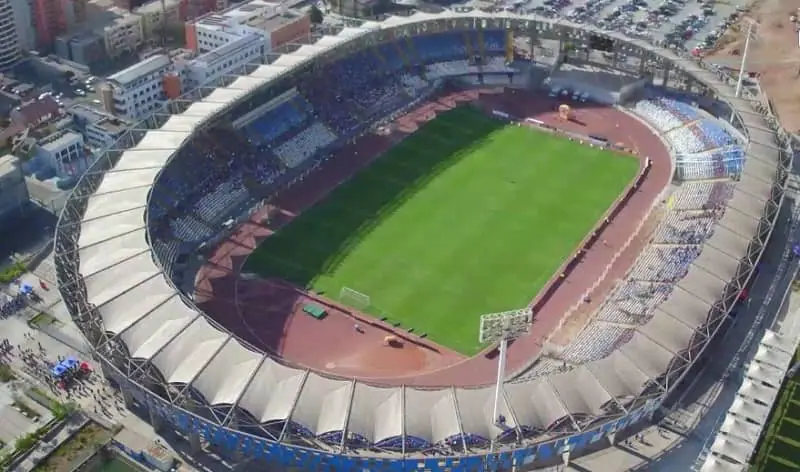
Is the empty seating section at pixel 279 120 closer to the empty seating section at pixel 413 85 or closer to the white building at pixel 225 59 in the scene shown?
the white building at pixel 225 59

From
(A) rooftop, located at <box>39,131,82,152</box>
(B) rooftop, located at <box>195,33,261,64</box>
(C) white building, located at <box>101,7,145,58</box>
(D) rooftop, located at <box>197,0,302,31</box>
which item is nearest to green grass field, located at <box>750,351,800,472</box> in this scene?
(A) rooftop, located at <box>39,131,82,152</box>

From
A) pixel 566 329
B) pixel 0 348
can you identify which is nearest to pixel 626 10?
pixel 566 329

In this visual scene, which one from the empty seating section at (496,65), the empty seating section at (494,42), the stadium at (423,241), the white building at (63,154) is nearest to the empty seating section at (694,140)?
the stadium at (423,241)

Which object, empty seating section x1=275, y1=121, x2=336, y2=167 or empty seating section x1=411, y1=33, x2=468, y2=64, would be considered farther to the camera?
empty seating section x1=411, y1=33, x2=468, y2=64

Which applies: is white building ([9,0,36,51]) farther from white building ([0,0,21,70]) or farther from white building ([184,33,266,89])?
white building ([184,33,266,89])

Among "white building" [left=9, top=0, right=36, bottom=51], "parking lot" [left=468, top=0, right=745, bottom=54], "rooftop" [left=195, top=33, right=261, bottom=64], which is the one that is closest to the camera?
"rooftop" [left=195, top=33, right=261, bottom=64]

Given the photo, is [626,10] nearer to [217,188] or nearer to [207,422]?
[217,188]

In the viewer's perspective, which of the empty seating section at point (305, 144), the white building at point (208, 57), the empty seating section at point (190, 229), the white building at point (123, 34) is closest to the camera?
the empty seating section at point (190, 229)

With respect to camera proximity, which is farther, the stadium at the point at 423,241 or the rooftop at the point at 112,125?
the rooftop at the point at 112,125
